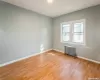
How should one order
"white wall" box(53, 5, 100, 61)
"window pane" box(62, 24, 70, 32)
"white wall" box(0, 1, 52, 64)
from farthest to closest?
"window pane" box(62, 24, 70, 32) < "white wall" box(53, 5, 100, 61) < "white wall" box(0, 1, 52, 64)

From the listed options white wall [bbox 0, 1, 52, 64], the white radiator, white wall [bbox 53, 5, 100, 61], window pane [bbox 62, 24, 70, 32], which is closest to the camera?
white wall [bbox 0, 1, 52, 64]

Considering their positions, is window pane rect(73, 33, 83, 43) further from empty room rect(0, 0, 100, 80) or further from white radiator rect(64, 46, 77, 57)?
white radiator rect(64, 46, 77, 57)

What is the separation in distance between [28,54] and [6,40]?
1348mm

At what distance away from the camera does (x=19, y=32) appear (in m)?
3.40

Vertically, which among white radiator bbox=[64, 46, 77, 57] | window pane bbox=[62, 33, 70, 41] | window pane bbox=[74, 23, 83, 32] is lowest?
white radiator bbox=[64, 46, 77, 57]

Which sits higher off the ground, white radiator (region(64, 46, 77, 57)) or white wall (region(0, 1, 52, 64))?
white wall (region(0, 1, 52, 64))

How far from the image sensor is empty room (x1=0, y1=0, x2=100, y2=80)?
8.09 feet

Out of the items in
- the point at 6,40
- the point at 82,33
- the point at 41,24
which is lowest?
the point at 6,40

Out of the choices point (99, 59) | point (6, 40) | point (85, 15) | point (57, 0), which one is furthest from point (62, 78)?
point (85, 15)

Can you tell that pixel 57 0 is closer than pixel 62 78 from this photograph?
No

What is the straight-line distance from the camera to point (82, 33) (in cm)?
381

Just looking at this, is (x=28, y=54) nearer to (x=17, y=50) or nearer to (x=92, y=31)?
(x=17, y=50)

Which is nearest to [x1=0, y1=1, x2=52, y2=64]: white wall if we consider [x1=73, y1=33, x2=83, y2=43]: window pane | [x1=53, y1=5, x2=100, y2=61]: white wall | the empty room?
A: the empty room

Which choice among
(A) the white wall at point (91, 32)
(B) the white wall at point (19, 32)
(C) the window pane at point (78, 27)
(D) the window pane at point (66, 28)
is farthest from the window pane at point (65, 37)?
(B) the white wall at point (19, 32)
